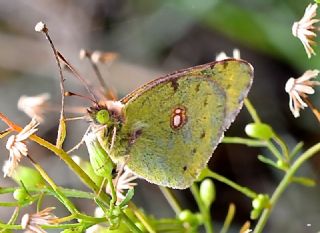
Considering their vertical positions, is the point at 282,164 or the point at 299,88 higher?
the point at 299,88

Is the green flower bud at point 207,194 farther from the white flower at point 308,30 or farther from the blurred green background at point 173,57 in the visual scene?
the blurred green background at point 173,57

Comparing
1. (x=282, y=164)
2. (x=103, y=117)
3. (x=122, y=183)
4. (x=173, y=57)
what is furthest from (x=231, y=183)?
(x=173, y=57)

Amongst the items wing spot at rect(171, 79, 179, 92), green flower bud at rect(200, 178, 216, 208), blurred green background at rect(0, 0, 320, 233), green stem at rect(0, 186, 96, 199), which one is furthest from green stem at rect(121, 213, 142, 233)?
blurred green background at rect(0, 0, 320, 233)

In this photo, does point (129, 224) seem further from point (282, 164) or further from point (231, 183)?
point (282, 164)

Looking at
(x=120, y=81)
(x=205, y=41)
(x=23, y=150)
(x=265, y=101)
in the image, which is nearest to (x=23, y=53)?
(x=120, y=81)

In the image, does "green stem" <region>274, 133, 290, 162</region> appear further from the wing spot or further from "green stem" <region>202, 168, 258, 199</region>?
the wing spot

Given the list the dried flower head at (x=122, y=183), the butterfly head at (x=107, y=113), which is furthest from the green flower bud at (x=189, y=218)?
the butterfly head at (x=107, y=113)
